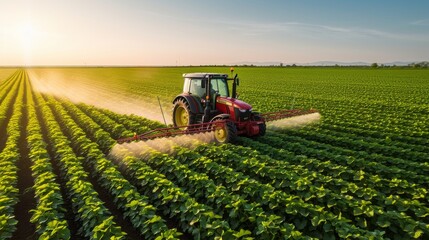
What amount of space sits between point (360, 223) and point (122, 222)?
4377 mm

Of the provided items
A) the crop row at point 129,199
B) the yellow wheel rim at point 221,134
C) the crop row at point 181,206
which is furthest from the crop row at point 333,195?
the crop row at point 129,199

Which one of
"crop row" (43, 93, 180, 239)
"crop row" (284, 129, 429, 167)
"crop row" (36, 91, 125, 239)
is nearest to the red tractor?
"crop row" (43, 93, 180, 239)

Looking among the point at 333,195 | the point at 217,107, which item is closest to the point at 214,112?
the point at 217,107

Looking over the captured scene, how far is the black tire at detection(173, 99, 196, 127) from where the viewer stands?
38.5 ft

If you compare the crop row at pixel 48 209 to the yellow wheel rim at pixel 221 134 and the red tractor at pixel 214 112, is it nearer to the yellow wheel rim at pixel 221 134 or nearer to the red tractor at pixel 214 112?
the red tractor at pixel 214 112

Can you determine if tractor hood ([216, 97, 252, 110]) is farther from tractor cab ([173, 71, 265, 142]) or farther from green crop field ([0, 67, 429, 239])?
green crop field ([0, 67, 429, 239])

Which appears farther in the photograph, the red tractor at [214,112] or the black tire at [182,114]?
the black tire at [182,114]

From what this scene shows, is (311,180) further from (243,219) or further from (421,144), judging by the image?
(421,144)

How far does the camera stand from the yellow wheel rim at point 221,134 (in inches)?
405

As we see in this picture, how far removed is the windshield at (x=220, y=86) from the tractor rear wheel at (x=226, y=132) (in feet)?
5.38

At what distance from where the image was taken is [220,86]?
11.6 meters

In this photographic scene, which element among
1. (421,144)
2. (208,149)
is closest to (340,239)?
(208,149)

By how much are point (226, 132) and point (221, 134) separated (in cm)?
29

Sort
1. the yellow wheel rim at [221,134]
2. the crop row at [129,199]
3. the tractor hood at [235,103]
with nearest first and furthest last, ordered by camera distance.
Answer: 1. the crop row at [129,199]
2. the yellow wheel rim at [221,134]
3. the tractor hood at [235,103]
